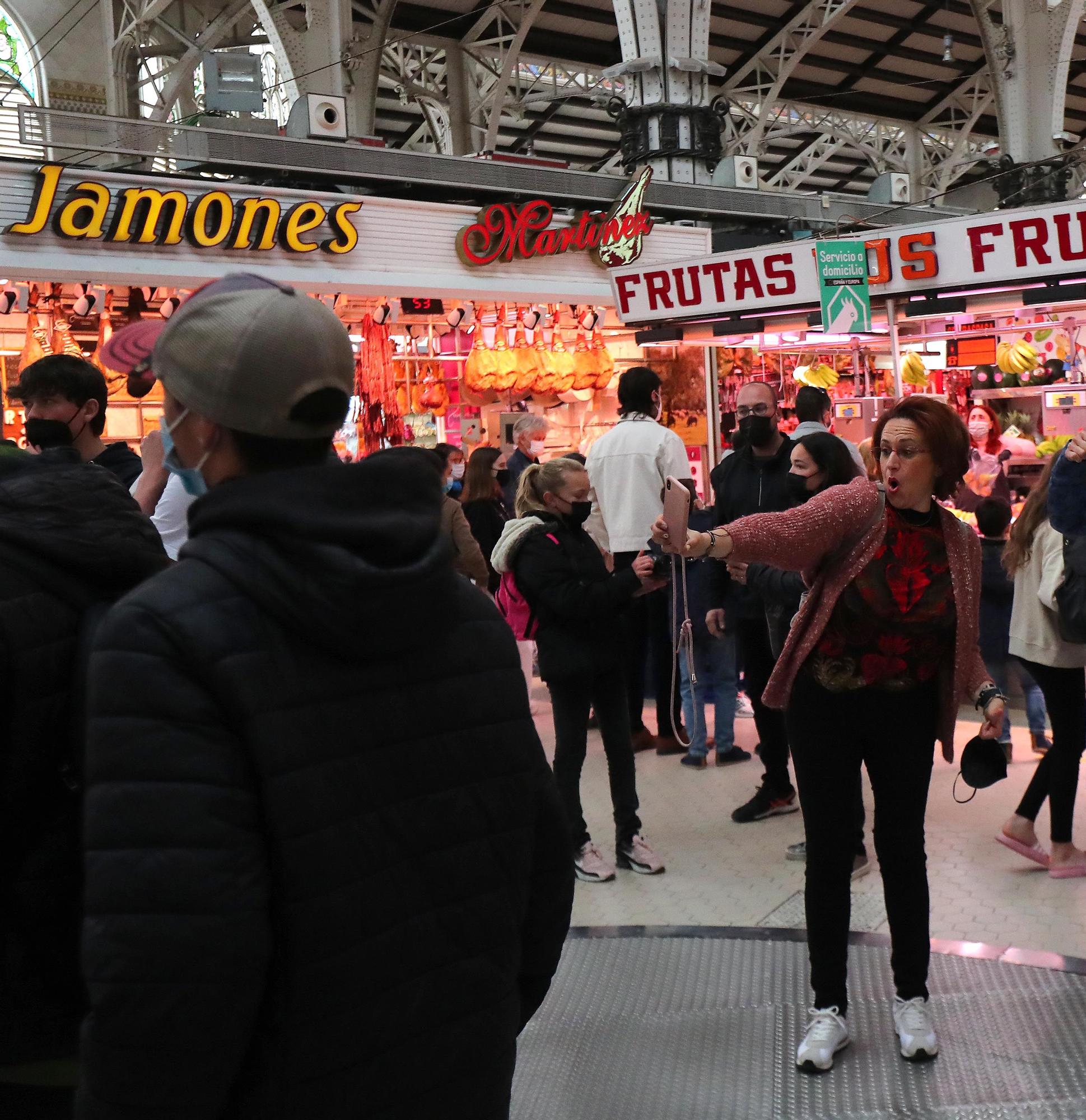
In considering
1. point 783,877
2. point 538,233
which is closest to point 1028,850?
point 783,877

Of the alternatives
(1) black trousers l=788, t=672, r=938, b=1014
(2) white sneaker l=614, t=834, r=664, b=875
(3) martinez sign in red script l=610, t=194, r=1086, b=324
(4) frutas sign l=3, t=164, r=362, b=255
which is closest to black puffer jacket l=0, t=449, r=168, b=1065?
(1) black trousers l=788, t=672, r=938, b=1014

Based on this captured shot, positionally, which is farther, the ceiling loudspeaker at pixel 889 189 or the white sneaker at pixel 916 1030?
the ceiling loudspeaker at pixel 889 189

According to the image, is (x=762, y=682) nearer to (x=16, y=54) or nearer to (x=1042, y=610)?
(x=1042, y=610)

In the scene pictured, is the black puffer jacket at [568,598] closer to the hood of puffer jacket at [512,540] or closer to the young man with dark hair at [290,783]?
the hood of puffer jacket at [512,540]

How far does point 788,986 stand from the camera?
3529 mm

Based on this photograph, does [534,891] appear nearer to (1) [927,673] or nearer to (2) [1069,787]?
(1) [927,673]

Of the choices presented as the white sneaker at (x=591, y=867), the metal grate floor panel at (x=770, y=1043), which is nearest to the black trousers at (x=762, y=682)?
the white sneaker at (x=591, y=867)

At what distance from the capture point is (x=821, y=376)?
34.3ft

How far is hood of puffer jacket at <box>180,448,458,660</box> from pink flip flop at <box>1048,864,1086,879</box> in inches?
146

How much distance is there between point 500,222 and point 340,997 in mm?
10755

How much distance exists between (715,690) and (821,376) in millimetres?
5046

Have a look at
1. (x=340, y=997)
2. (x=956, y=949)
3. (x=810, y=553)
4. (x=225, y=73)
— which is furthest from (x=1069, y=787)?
(x=225, y=73)

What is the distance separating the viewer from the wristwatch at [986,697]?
2.88 m

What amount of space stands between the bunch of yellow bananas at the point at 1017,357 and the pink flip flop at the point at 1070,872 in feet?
18.7
